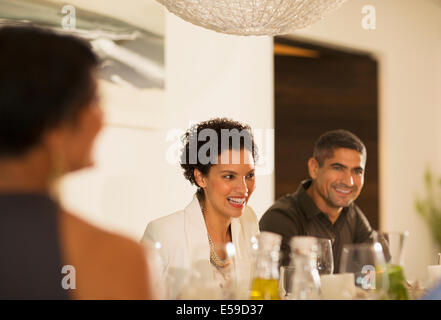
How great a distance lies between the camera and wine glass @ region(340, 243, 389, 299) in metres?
1.27

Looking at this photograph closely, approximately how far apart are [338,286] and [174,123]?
6.88 feet

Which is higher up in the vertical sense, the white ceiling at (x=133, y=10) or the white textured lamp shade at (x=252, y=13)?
the white ceiling at (x=133, y=10)

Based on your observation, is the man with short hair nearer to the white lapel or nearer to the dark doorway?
the white lapel

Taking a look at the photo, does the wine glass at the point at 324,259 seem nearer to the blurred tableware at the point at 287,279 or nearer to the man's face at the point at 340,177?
the blurred tableware at the point at 287,279

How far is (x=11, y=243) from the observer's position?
2.39 feet

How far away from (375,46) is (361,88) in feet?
1.06

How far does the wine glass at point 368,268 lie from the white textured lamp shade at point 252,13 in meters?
0.76

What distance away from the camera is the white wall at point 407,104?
4.40 m

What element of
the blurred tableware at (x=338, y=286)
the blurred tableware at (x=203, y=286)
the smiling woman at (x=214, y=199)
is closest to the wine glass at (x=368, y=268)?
the blurred tableware at (x=338, y=286)

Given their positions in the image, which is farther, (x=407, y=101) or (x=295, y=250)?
(x=407, y=101)

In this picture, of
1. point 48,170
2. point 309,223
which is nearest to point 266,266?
point 48,170
